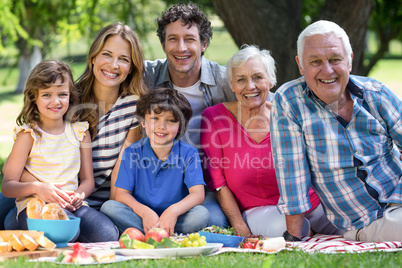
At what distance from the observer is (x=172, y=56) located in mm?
4363

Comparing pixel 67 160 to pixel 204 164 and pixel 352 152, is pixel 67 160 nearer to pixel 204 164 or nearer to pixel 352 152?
pixel 204 164

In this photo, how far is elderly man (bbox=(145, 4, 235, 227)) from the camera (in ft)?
14.2

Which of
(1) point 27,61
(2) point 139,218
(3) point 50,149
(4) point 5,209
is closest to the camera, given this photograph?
(2) point 139,218

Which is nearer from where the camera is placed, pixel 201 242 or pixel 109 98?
pixel 201 242

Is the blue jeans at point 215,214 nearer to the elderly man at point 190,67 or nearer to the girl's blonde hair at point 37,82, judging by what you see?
the elderly man at point 190,67

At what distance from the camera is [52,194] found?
11.3ft

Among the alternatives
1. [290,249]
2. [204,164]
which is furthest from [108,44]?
[290,249]

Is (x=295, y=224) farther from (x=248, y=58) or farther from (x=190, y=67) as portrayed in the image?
(x=190, y=67)

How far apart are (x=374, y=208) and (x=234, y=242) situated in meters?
1.01

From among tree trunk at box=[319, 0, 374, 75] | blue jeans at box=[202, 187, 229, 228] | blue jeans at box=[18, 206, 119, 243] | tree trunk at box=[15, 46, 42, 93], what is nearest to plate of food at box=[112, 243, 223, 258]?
blue jeans at box=[18, 206, 119, 243]

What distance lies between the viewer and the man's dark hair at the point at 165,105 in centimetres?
376

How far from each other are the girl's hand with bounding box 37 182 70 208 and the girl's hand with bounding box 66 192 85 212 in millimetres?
69

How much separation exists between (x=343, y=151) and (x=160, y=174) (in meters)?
1.38

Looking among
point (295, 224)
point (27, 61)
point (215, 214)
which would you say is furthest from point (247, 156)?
point (27, 61)
